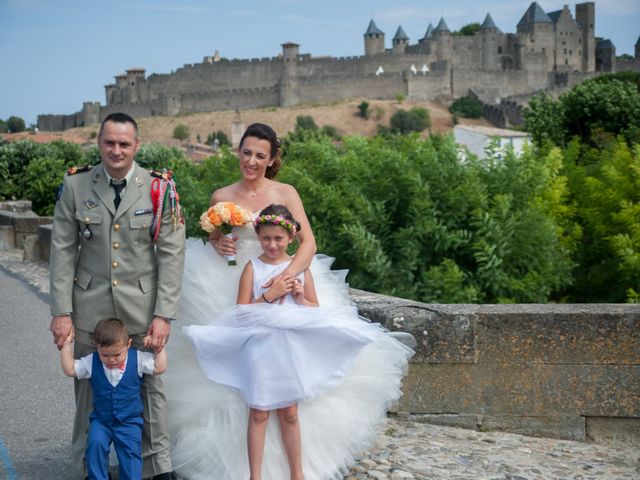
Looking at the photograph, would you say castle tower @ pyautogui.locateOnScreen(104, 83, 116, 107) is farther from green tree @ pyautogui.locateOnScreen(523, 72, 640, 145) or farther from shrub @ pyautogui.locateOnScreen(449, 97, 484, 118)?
green tree @ pyautogui.locateOnScreen(523, 72, 640, 145)

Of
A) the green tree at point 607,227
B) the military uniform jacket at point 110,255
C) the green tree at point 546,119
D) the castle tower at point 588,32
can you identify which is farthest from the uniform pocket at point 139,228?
the castle tower at point 588,32

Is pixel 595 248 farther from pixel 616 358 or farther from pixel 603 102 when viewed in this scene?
pixel 603 102

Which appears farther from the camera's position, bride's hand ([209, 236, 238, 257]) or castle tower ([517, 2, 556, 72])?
castle tower ([517, 2, 556, 72])

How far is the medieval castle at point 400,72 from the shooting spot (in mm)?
97000

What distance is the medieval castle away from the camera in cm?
9700

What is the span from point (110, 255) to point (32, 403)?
1.88 meters

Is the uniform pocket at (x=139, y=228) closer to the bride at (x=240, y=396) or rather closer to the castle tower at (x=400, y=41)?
the bride at (x=240, y=396)

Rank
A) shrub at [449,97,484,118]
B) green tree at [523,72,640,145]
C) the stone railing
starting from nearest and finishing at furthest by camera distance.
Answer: the stone railing, green tree at [523,72,640,145], shrub at [449,97,484,118]

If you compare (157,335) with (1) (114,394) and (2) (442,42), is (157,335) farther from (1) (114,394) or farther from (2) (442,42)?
(2) (442,42)

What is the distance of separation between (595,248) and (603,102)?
21925 millimetres

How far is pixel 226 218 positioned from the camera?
4.21m

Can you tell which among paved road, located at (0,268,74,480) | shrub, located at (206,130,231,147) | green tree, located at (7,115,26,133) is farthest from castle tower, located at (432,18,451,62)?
paved road, located at (0,268,74,480)

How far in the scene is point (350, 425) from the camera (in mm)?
4062

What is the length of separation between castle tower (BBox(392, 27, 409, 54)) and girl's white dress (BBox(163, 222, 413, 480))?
102422mm
